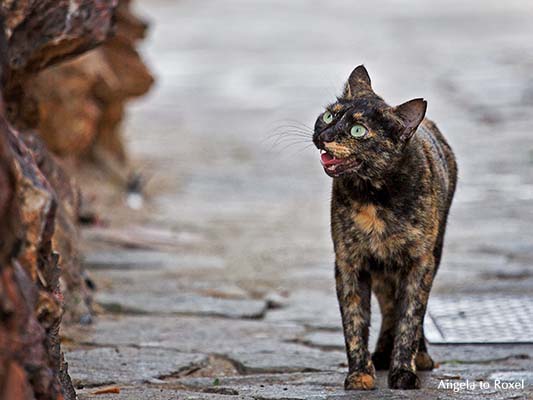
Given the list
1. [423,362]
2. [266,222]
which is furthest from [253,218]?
[423,362]

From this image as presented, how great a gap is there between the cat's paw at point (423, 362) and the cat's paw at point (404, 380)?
36 cm

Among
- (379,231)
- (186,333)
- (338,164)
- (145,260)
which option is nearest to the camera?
(338,164)

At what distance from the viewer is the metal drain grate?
18.6 ft

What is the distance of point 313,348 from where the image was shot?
18.5ft

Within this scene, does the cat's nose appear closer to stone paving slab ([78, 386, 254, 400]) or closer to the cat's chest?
the cat's chest

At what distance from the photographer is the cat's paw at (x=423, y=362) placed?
5.01 metres

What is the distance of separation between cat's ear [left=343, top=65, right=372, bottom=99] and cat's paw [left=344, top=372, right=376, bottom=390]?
1169mm

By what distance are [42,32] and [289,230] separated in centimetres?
367

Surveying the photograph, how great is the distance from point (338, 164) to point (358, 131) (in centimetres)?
16

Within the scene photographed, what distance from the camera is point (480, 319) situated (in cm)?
606

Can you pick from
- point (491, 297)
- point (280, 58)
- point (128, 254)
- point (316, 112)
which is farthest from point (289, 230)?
point (280, 58)

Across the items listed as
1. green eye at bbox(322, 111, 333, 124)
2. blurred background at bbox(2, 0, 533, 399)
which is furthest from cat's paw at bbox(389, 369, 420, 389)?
green eye at bbox(322, 111, 333, 124)

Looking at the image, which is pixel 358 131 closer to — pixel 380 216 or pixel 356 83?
pixel 380 216

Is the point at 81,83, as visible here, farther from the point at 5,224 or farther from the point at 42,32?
the point at 5,224
